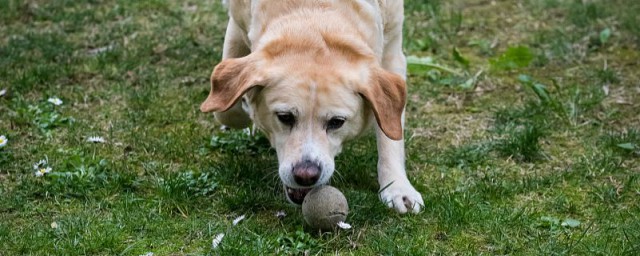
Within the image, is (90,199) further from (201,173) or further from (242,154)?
(242,154)

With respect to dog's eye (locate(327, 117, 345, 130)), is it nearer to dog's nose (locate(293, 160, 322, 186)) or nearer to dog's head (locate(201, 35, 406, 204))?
dog's head (locate(201, 35, 406, 204))

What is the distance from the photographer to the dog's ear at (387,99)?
167 inches

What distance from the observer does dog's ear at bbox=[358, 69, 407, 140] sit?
4.25 m

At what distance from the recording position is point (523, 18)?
7684 millimetres

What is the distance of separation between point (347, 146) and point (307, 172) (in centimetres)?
123

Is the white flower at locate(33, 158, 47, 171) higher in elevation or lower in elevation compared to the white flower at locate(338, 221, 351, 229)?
lower

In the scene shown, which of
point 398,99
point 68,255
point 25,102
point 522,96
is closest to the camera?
point 68,255

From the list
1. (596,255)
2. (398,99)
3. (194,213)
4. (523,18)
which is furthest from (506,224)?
(523,18)

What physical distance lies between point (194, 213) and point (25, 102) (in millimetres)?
1836

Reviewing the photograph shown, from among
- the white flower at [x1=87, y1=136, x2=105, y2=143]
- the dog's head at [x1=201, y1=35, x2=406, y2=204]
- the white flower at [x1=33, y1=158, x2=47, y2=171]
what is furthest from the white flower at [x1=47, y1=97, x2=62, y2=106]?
the dog's head at [x1=201, y1=35, x2=406, y2=204]

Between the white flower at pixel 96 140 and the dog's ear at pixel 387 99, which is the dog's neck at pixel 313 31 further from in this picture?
the white flower at pixel 96 140

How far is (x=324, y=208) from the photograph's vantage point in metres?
4.11

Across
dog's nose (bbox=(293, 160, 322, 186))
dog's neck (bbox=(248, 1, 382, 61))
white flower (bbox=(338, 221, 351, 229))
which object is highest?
dog's neck (bbox=(248, 1, 382, 61))

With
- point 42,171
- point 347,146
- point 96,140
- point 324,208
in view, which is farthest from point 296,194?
point 96,140
